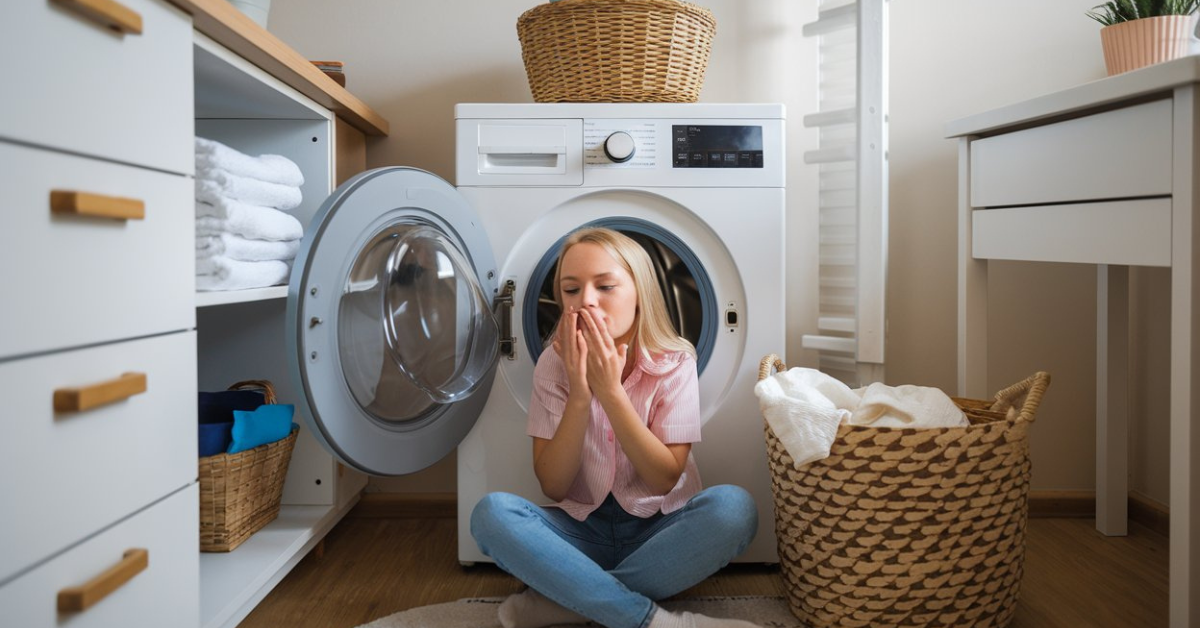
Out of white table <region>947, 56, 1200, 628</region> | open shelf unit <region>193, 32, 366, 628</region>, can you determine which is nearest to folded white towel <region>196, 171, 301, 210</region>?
open shelf unit <region>193, 32, 366, 628</region>

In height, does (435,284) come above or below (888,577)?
above

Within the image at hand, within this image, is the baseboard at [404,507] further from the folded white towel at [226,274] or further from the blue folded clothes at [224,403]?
the folded white towel at [226,274]

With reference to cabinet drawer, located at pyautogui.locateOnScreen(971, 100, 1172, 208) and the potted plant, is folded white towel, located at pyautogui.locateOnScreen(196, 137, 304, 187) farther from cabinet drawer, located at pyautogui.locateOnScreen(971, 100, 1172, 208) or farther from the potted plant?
the potted plant

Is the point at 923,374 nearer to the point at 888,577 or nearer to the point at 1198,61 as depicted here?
the point at 888,577

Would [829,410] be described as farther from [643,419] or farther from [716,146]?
[716,146]

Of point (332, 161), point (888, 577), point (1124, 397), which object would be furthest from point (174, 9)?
point (1124, 397)

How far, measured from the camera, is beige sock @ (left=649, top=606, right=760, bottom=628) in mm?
1292

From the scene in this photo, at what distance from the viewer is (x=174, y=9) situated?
1045mm

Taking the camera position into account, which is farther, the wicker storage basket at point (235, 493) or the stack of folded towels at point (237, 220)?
the wicker storage basket at point (235, 493)

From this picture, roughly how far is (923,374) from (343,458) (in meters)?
1.40

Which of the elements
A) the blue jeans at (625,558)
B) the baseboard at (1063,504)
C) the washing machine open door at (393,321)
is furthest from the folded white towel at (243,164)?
the baseboard at (1063,504)

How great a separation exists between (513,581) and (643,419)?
418mm

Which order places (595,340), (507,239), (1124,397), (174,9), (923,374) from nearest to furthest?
(174,9) < (595,340) < (507,239) < (1124,397) < (923,374)

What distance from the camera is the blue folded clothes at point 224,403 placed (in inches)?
62.2
